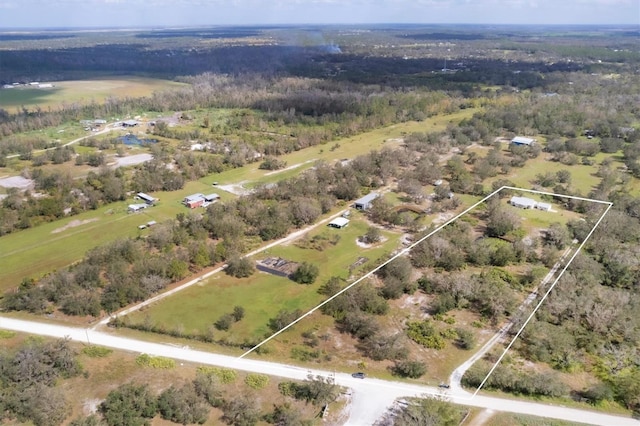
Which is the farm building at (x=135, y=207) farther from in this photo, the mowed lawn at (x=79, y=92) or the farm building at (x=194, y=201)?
the mowed lawn at (x=79, y=92)

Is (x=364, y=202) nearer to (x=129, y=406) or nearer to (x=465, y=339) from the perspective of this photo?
(x=465, y=339)

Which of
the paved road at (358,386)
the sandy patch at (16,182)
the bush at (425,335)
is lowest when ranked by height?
the paved road at (358,386)

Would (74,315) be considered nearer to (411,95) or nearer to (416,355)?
(416,355)

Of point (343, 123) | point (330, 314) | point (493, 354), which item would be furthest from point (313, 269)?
point (343, 123)

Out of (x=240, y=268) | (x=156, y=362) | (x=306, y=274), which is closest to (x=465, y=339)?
(x=306, y=274)

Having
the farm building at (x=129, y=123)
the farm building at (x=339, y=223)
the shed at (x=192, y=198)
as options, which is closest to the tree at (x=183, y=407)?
the farm building at (x=339, y=223)

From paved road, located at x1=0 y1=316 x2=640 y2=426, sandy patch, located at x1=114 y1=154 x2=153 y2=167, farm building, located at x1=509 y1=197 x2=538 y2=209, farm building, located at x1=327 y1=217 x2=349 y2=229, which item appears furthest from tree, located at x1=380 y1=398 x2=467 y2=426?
sandy patch, located at x1=114 y1=154 x2=153 y2=167
